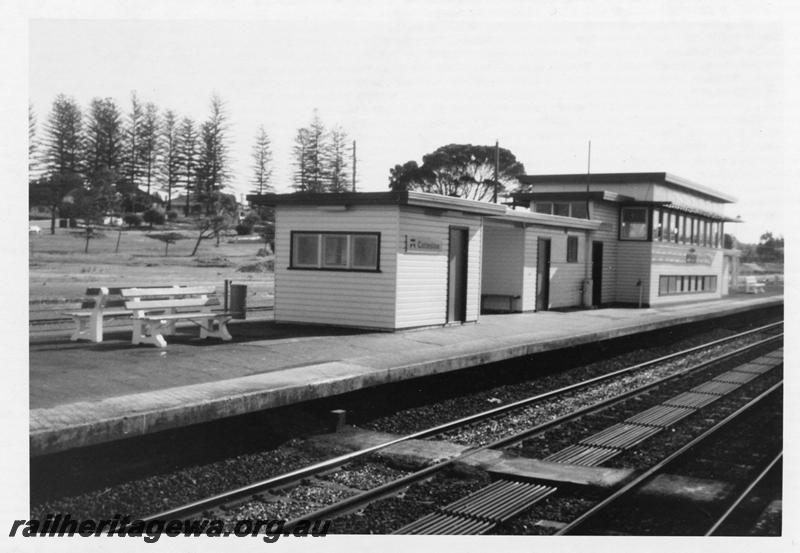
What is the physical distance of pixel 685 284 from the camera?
2856cm

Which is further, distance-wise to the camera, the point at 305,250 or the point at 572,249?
the point at 572,249

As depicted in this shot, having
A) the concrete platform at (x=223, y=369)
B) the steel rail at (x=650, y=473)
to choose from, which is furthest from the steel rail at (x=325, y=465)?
the steel rail at (x=650, y=473)

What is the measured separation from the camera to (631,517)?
6176mm

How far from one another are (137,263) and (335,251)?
25.0 metres

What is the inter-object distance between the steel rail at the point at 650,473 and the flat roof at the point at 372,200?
5.63 meters

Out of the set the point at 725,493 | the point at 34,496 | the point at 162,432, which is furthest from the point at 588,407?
the point at 34,496

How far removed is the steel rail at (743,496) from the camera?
230 inches

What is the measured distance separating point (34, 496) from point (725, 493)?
17.9ft

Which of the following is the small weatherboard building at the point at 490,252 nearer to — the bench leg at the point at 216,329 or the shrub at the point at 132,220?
the bench leg at the point at 216,329

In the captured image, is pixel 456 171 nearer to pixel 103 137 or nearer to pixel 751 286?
pixel 751 286

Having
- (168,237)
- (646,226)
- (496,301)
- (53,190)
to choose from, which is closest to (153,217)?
(168,237)

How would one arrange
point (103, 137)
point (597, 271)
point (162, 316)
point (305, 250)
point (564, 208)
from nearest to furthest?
point (162, 316), point (305, 250), point (564, 208), point (597, 271), point (103, 137)

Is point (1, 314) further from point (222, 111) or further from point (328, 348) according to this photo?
point (222, 111)

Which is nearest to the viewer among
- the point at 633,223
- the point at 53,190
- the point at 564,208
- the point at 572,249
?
the point at 572,249
